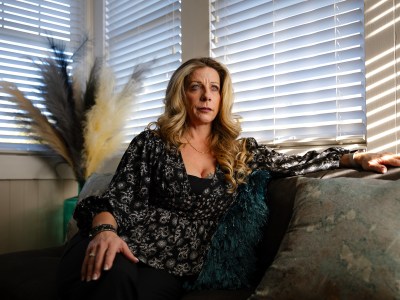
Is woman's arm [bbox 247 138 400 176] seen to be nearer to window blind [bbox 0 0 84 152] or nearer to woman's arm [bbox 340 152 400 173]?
woman's arm [bbox 340 152 400 173]

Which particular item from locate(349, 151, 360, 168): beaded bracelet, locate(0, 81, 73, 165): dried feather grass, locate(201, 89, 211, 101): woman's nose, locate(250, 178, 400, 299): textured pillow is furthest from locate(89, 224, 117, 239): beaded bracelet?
locate(0, 81, 73, 165): dried feather grass

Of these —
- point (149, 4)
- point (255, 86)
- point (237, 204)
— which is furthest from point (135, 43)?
point (237, 204)

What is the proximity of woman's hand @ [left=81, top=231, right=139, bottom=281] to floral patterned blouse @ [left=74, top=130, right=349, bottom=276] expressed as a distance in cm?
15

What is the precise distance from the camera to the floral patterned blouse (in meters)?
1.60

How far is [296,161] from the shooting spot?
5.59 ft

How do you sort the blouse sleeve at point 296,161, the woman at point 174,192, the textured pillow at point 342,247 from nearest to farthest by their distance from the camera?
the textured pillow at point 342,247 < the woman at point 174,192 < the blouse sleeve at point 296,161

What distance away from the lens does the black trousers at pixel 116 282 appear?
131 cm

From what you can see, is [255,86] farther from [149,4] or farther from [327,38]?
[149,4]

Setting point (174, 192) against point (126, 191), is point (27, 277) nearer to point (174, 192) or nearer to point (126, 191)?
point (126, 191)

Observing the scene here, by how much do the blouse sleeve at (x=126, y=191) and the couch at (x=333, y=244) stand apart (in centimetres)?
33

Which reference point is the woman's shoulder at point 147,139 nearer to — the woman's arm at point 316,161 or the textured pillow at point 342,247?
the woman's arm at point 316,161

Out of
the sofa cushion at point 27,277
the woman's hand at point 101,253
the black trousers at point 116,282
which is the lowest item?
the sofa cushion at point 27,277

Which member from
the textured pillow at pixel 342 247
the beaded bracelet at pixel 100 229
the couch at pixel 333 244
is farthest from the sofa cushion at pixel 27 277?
the textured pillow at pixel 342 247

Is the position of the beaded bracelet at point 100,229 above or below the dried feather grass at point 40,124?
below
